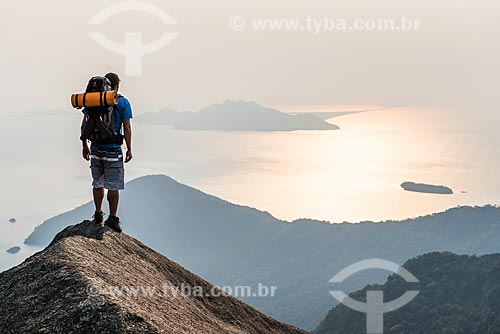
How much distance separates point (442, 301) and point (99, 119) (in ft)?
395

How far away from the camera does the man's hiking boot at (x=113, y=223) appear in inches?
605

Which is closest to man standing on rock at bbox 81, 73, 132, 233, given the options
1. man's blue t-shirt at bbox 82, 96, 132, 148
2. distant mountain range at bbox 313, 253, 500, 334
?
man's blue t-shirt at bbox 82, 96, 132, 148

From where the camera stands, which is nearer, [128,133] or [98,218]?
[128,133]

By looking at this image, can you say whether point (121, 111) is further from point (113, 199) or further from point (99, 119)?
point (113, 199)

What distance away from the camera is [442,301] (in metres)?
120

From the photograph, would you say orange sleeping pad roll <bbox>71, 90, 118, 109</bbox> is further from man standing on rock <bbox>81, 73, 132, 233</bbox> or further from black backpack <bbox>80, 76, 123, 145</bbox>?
man standing on rock <bbox>81, 73, 132, 233</bbox>

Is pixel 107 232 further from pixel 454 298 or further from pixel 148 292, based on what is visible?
pixel 454 298

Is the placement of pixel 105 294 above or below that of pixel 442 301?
above

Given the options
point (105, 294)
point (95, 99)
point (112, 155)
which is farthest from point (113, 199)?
point (105, 294)

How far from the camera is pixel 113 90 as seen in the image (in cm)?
1328

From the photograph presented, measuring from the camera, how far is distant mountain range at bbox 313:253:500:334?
103188mm

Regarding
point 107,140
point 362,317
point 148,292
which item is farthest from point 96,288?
Answer: point 362,317

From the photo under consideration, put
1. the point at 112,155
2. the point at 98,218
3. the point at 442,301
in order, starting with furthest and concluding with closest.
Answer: the point at 442,301, the point at 98,218, the point at 112,155

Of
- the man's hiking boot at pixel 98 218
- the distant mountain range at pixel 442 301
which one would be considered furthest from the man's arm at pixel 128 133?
the distant mountain range at pixel 442 301
